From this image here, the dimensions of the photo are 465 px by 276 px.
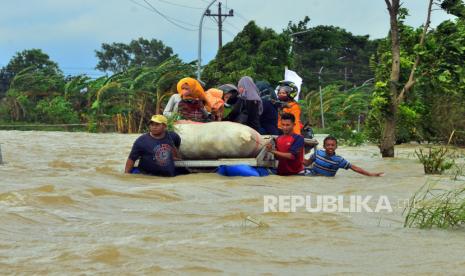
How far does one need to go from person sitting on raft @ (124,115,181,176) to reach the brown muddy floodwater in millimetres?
338

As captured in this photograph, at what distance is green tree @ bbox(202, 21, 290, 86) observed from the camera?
32.2 meters

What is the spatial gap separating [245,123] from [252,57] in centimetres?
2244

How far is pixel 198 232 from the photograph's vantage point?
537 centimetres

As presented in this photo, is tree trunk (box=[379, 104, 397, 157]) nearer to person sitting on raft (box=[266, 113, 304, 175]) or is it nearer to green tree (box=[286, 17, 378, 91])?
person sitting on raft (box=[266, 113, 304, 175])

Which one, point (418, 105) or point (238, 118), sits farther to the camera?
point (418, 105)

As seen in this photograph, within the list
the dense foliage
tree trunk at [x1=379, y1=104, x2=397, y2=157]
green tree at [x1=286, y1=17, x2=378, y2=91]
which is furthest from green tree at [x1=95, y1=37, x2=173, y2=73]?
tree trunk at [x1=379, y1=104, x2=397, y2=157]

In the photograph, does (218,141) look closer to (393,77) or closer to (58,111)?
(393,77)

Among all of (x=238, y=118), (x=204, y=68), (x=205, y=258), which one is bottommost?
(x=205, y=258)

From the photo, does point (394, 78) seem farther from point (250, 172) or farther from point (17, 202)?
point (17, 202)

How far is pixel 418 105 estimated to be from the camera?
15.6 metres

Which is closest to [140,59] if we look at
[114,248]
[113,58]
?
[113,58]

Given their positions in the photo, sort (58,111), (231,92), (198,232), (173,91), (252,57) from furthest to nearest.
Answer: (252,57)
(58,111)
(173,91)
(231,92)
(198,232)

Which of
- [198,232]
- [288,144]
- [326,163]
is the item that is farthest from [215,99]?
[198,232]

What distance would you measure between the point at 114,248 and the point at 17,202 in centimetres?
220
